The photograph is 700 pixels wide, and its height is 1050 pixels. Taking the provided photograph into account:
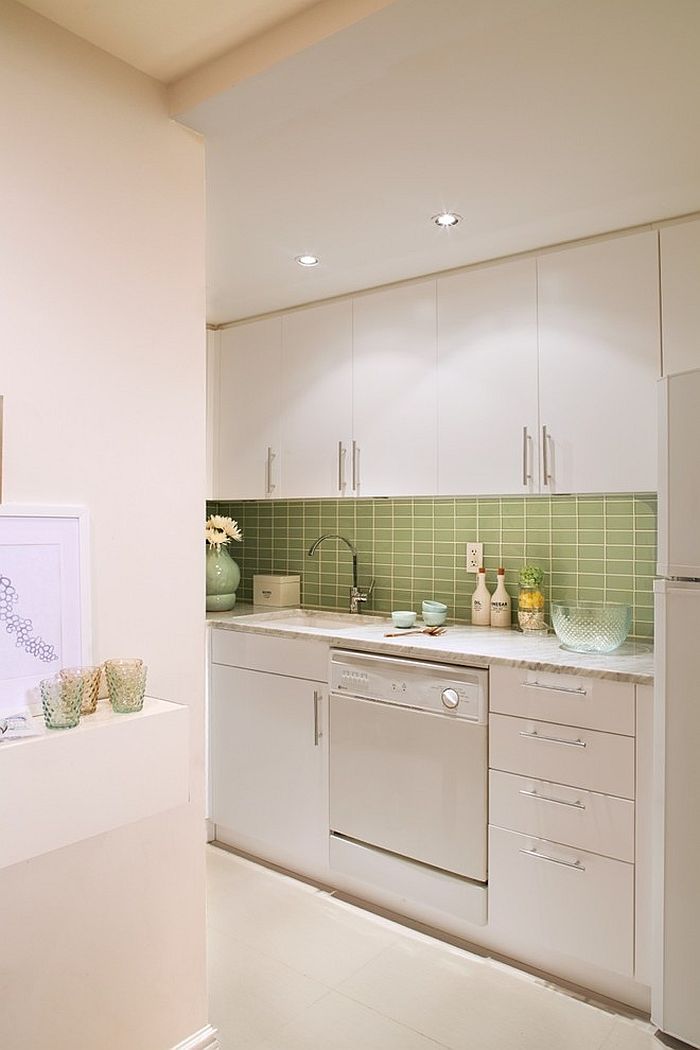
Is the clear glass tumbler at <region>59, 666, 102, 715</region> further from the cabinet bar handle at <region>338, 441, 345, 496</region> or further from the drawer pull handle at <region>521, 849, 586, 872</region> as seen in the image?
the cabinet bar handle at <region>338, 441, 345, 496</region>

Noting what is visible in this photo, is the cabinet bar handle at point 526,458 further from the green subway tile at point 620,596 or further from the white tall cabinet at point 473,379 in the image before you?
the green subway tile at point 620,596

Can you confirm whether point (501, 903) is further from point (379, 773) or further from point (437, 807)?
point (379, 773)

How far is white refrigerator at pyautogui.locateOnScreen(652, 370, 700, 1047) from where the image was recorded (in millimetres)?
1971

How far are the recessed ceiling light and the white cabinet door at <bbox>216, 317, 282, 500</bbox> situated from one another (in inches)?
46.3

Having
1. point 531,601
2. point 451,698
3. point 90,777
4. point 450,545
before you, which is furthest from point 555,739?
point 90,777

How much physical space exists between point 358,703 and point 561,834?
842 millimetres

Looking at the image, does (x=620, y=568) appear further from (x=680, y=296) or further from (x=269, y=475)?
(x=269, y=475)

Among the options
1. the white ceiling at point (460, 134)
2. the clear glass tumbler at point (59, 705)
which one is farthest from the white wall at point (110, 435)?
the white ceiling at point (460, 134)

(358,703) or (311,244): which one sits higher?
(311,244)

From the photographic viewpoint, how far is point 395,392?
307 cm

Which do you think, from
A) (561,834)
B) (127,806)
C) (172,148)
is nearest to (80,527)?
(127,806)

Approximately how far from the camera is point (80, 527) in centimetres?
167

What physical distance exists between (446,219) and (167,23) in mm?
1122

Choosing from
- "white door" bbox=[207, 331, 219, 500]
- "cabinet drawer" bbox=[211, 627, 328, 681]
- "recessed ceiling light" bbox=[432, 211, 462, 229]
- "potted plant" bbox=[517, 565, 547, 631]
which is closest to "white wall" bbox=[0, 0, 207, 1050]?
"recessed ceiling light" bbox=[432, 211, 462, 229]
